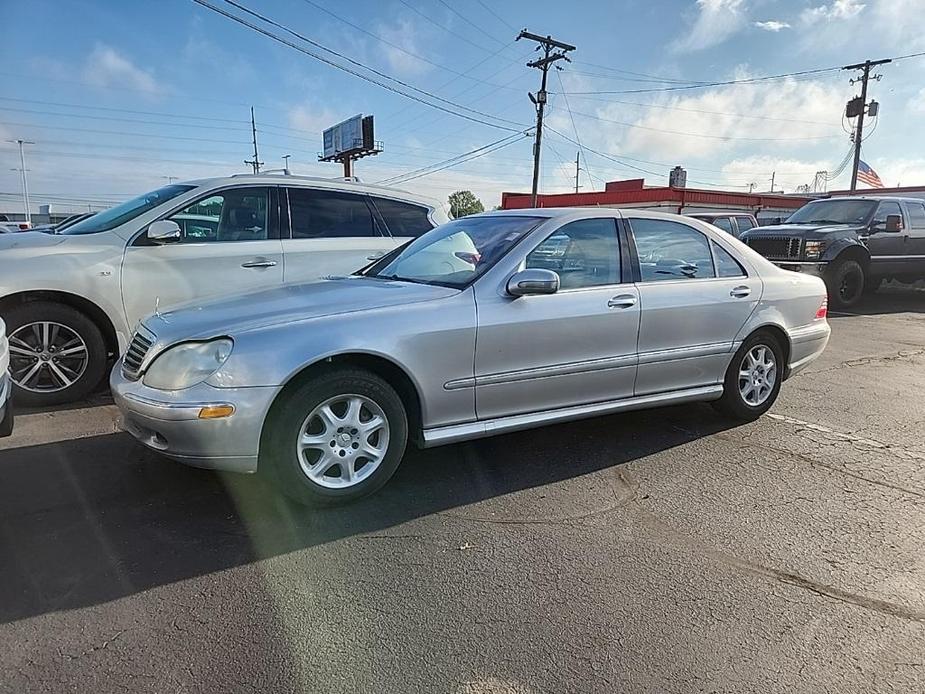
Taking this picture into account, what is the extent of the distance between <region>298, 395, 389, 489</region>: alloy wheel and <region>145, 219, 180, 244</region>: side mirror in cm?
263

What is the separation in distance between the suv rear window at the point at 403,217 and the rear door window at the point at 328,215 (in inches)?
5.6

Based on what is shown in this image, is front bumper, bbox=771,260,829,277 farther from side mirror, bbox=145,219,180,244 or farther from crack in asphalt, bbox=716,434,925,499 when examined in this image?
side mirror, bbox=145,219,180,244

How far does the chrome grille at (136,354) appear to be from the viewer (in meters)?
3.28

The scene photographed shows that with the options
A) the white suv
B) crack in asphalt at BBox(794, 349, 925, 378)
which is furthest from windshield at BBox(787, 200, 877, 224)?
the white suv

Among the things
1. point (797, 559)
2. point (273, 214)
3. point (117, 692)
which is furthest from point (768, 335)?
point (117, 692)

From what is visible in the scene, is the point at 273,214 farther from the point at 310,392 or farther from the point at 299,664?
the point at 299,664

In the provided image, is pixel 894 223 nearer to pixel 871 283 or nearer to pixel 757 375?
pixel 871 283

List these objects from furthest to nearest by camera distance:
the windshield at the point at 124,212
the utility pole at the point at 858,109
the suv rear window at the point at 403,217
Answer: the utility pole at the point at 858,109 < the suv rear window at the point at 403,217 < the windshield at the point at 124,212

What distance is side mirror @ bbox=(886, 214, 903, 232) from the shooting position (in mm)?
12219

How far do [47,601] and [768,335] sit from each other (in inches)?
187

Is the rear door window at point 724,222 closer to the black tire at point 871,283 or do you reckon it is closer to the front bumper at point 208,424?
the black tire at point 871,283

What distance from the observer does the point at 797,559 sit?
9.55ft

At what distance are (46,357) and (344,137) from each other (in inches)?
1900

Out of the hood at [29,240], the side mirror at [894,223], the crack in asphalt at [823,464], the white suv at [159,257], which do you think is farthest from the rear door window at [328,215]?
the side mirror at [894,223]
